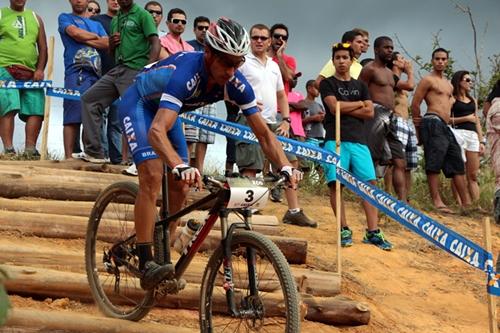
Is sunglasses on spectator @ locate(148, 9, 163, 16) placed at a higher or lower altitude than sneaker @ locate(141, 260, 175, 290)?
higher

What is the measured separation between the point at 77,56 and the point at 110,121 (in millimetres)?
920

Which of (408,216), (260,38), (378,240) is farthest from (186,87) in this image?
(378,240)

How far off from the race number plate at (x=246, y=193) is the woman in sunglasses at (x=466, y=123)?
8.16 metres

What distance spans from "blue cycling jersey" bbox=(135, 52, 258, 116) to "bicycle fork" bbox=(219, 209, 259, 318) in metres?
0.77

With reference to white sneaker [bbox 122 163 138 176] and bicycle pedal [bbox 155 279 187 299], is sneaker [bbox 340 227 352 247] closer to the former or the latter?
white sneaker [bbox 122 163 138 176]

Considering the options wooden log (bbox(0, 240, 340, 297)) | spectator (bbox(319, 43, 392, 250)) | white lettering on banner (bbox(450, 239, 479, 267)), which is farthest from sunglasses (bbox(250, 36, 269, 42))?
white lettering on banner (bbox(450, 239, 479, 267))

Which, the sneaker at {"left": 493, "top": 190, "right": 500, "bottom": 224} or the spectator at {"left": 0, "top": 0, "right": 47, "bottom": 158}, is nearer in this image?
the sneaker at {"left": 493, "top": 190, "right": 500, "bottom": 224}

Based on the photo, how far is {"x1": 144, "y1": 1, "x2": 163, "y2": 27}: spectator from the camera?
10.1 meters

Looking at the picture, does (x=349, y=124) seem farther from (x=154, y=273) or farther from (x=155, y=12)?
(x=154, y=273)

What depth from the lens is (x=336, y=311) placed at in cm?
607

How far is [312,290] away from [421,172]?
26.8ft

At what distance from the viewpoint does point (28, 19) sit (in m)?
10.1

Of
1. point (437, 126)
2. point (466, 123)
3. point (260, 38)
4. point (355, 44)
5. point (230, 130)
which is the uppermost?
point (355, 44)

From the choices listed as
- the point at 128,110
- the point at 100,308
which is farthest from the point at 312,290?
the point at 128,110
